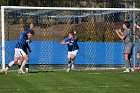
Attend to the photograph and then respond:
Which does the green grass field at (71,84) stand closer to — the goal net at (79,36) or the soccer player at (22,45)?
the soccer player at (22,45)

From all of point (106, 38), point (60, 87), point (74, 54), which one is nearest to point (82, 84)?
point (60, 87)

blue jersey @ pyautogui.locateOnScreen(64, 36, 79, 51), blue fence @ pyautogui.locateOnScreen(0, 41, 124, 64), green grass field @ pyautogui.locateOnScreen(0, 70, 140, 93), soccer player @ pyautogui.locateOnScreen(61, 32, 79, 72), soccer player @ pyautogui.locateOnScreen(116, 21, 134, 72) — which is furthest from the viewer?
blue fence @ pyautogui.locateOnScreen(0, 41, 124, 64)

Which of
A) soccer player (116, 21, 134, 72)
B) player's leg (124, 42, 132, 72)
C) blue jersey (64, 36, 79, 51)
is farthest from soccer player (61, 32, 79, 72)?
player's leg (124, 42, 132, 72)

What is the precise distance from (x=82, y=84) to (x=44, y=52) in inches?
364

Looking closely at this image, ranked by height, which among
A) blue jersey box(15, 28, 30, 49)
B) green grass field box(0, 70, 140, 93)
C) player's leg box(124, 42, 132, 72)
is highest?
blue jersey box(15, 28, 30, 49)

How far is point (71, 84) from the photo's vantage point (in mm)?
14750

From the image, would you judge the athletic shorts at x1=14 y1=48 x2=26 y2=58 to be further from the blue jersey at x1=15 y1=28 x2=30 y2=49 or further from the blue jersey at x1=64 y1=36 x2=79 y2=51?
the blue jersey at x1=64 y1=36 x2=79 y2=51

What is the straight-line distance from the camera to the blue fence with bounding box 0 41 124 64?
Answer: 2359 centimetres

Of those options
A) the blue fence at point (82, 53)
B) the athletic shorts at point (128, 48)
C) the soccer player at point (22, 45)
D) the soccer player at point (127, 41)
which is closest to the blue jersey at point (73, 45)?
the blue fence at point (82, 53)

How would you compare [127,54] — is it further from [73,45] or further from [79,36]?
→ [79,36]

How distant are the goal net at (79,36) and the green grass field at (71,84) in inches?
226

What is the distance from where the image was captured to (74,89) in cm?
1355

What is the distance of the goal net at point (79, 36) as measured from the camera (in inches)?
925

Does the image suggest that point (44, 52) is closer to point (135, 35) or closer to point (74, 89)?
point (135, 35)
